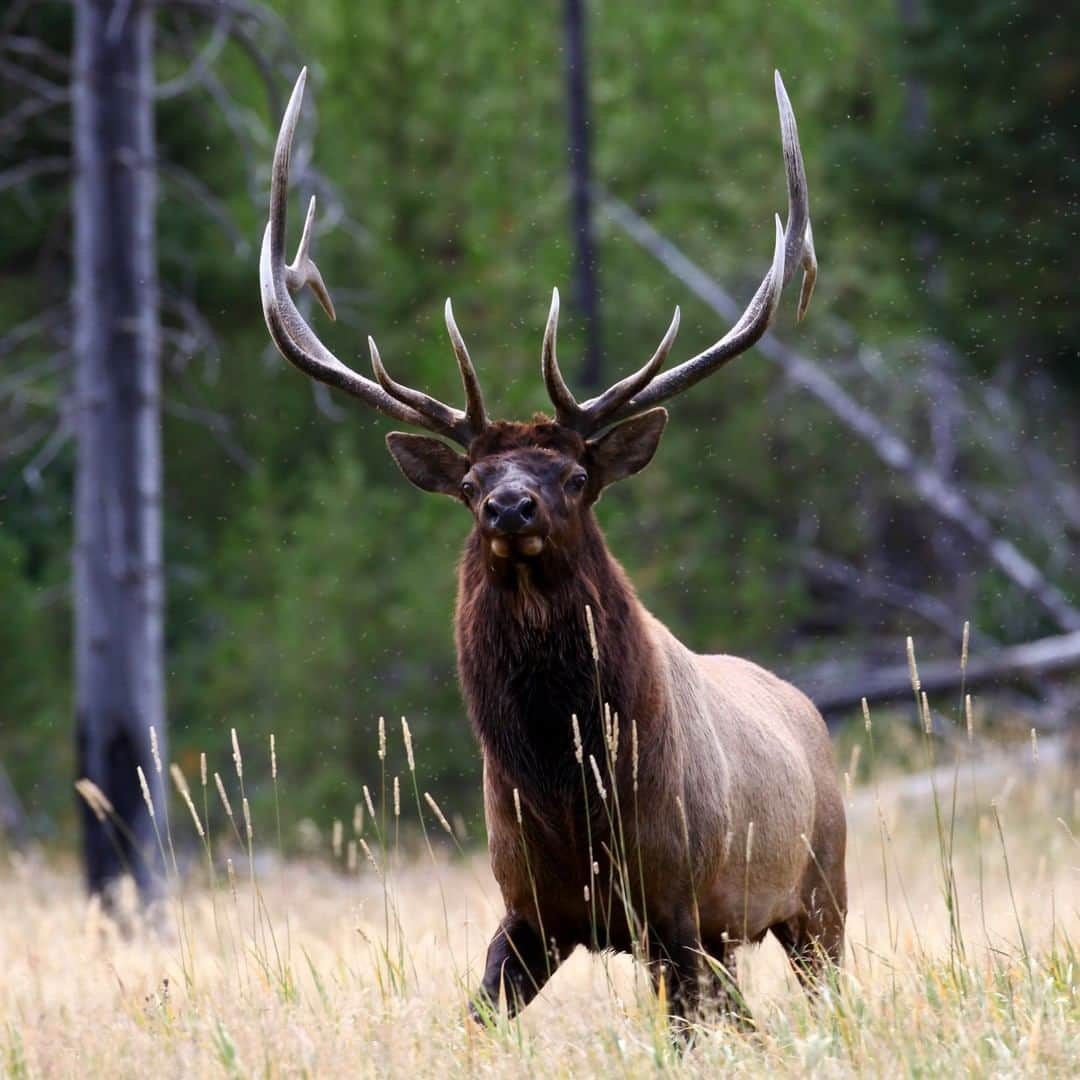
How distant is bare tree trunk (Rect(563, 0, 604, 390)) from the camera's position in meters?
17.9

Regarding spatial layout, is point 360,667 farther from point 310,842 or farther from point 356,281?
point 356,281

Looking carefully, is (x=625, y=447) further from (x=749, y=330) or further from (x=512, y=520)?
(x=512, y=520)

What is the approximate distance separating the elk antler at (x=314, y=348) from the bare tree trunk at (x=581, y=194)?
10381mm

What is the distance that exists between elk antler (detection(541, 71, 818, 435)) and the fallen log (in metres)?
6.55

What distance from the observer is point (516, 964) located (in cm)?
546

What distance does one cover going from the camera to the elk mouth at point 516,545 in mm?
5402

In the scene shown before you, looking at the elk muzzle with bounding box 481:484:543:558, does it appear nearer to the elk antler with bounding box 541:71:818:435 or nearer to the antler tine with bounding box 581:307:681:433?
the elk antler with bounding box 541:71:818:435

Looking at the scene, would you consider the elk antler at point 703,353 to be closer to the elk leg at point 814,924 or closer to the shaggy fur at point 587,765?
the shaggy fur at point 587,765

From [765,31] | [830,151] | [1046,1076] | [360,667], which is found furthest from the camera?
[765,31]

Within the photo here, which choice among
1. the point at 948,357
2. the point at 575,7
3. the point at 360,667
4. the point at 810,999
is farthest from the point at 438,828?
the point at 810,999

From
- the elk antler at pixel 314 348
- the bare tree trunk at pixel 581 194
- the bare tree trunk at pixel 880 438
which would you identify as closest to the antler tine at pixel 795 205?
the elk antler at pixel 314 348

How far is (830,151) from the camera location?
49.9 ft

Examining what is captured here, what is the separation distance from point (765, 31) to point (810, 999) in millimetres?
22213

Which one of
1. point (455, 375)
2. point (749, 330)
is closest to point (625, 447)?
point (749, 330)
